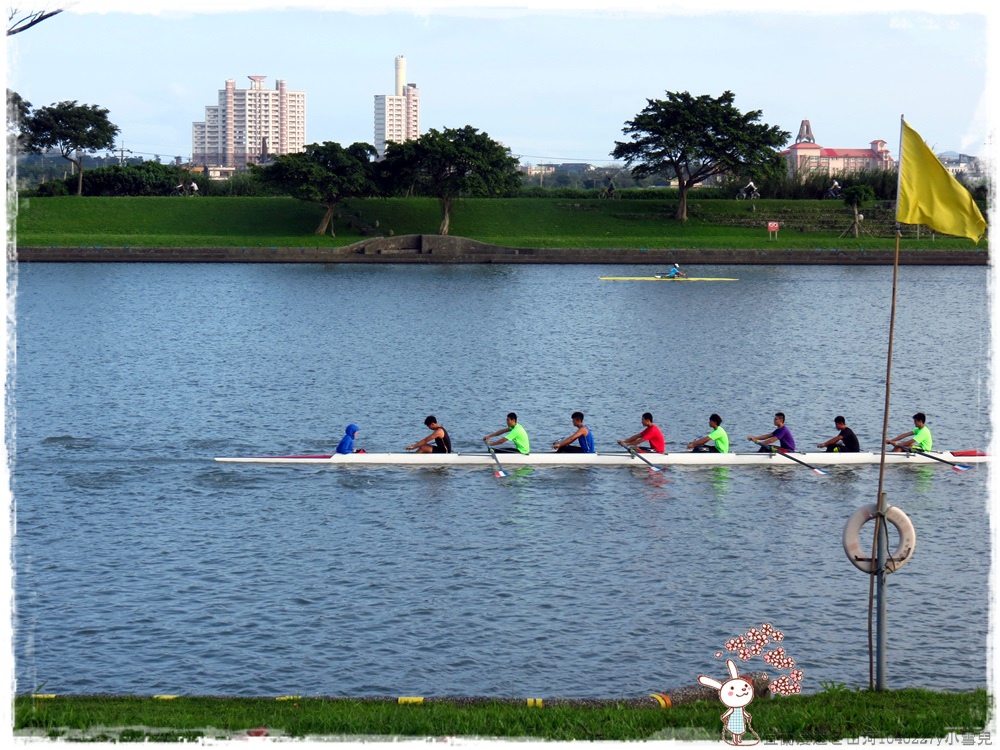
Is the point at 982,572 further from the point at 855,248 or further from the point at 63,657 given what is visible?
the point at 855,248

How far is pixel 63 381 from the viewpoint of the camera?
4291 centimetres

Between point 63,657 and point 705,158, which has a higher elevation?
point 705,158

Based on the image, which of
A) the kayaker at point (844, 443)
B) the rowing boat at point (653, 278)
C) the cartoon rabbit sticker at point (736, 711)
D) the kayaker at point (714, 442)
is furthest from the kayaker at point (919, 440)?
the rowing boat at point (653, 278)

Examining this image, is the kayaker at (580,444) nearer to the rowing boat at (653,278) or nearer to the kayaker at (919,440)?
the kayaker at (919,440)

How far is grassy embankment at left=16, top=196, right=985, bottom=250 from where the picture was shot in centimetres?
9450

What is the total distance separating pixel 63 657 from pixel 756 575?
38.2ft

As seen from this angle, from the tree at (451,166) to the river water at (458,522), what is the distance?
42338 millimetres

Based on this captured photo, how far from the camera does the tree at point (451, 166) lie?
9575 centimetres

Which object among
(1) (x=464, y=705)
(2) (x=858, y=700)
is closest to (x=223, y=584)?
(1) (x=464, y=705)

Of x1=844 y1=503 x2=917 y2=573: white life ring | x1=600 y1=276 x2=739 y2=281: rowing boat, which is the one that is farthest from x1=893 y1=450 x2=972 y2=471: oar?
x1=600 y1=276 x2=739 y2=281: rowing boat

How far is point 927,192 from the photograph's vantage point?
1370 centimetres

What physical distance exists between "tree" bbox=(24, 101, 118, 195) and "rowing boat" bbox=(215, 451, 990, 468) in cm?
8466

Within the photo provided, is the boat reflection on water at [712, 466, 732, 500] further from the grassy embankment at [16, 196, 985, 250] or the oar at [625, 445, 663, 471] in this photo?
the grassy embankment at [16, 196, 985, 250]

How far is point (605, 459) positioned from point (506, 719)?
58.1ft
